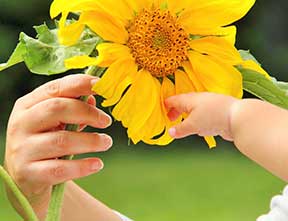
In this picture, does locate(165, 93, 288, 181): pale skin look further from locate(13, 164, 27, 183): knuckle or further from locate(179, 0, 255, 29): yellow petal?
locate(13, 164, 27, 183): knuckle

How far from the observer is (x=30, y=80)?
11.1ft

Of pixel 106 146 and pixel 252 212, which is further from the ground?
pixel 106 146

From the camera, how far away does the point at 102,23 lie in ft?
1.79

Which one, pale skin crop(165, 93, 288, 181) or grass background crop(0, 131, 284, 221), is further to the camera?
grass background crop(0, 131, 284, 221)

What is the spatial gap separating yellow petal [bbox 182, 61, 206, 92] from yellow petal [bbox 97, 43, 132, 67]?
0.04 meters

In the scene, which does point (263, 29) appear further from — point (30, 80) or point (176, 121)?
point (176, 121)

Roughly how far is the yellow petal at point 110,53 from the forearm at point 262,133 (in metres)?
0.08

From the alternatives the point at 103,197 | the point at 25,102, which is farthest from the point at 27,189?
the point at 103,197

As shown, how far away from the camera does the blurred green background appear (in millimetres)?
3248

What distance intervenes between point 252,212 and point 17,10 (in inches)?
43.6

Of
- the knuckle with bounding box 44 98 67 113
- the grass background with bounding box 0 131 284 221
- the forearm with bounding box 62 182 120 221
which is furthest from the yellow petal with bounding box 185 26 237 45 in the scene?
the grass background with bounding box 0 131 284 221

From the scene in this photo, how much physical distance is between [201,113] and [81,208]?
297 millimetres

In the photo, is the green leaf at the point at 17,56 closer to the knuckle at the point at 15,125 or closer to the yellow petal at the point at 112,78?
the yellow petal at the point at 112,78

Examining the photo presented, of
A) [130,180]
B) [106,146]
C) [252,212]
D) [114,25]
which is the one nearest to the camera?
[114,25]
